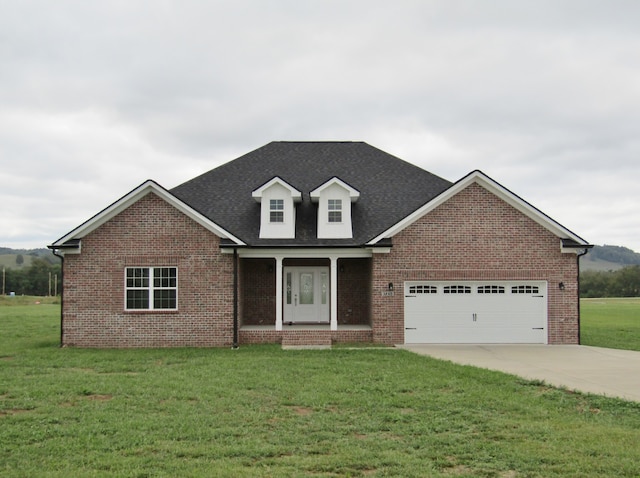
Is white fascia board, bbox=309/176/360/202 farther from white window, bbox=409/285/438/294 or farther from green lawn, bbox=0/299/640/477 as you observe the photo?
green lawn, bbox=0/299/640/477

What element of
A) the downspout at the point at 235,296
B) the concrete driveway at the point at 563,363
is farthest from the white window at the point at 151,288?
the concrete driveway at the point at 563,363

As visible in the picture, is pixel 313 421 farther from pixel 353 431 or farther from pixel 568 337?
pixel 568 337

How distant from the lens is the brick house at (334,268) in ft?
64.2

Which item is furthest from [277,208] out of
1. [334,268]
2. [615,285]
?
[615,285]

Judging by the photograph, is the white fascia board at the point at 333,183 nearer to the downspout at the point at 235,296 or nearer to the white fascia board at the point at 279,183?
the white fascia board at the point at 279,183

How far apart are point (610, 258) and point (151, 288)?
199272 mm

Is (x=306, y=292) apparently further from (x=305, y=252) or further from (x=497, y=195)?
(x=497, y=195)

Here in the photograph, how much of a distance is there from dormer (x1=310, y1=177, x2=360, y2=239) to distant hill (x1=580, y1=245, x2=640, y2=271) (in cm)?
17963

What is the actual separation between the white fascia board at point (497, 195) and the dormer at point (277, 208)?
3175mm

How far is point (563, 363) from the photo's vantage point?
15.6 meters

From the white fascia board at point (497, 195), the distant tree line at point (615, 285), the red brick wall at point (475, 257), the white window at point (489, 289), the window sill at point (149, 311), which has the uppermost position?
the white fascia board at point (497, 195)

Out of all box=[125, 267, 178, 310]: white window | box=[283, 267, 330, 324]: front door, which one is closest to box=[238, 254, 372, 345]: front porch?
box=[283, 267, 330, 324]: front door

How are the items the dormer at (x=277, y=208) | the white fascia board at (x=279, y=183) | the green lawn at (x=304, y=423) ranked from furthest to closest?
the dormer at (x=277, y=208), the white fascia board at (x=279, y=183), the green lawn at (x=304, y=423)

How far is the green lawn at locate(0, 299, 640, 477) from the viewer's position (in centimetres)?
703
